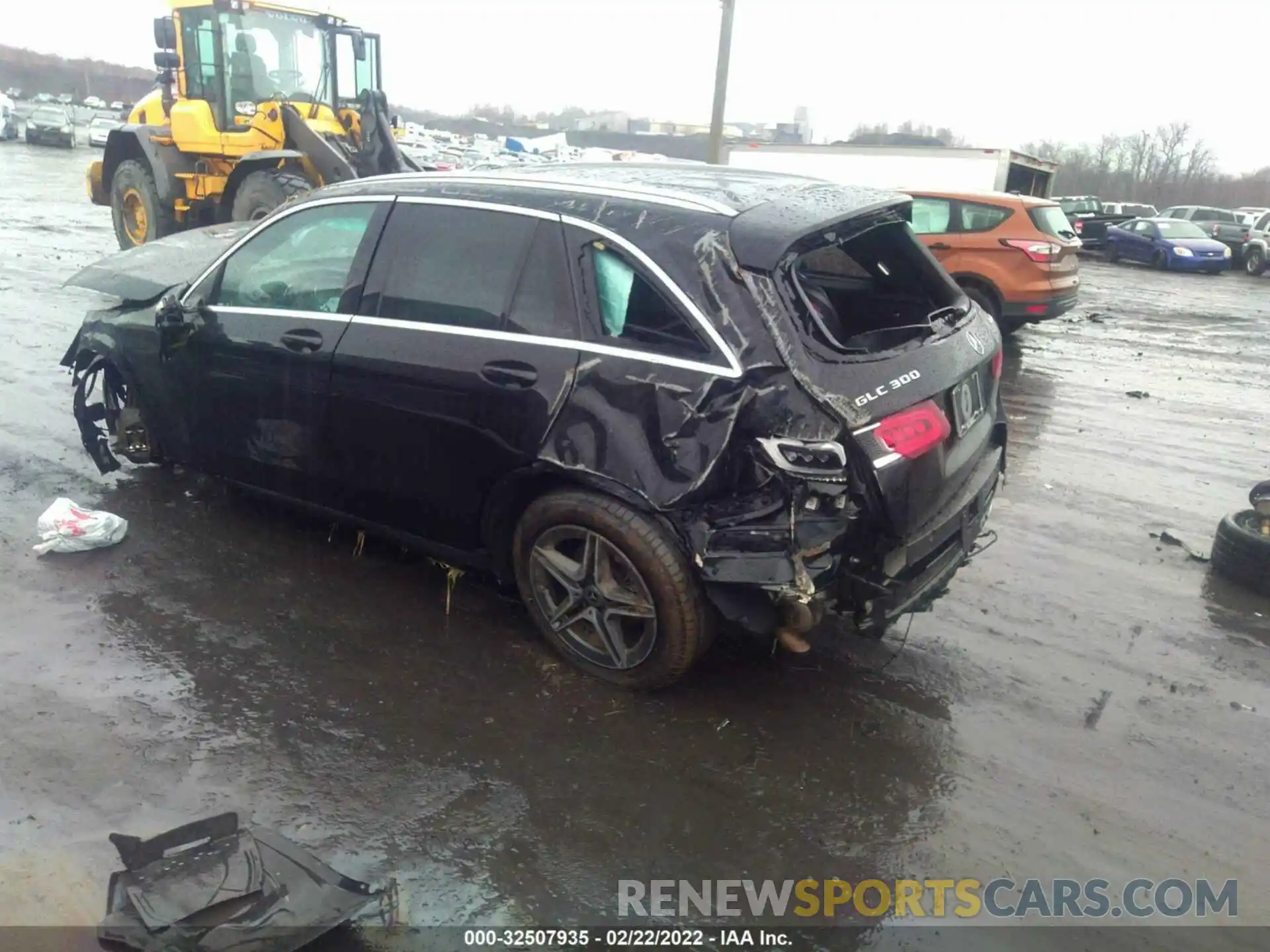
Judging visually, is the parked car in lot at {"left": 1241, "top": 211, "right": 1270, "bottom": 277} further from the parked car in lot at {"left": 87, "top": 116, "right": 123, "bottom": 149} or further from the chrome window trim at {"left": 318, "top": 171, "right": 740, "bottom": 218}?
the parked car in lot at {"left": 87, "top": 116, "right": 123, "bottom": 149}

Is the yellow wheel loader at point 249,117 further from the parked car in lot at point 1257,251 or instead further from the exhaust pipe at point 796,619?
the parked car in lot at point 1257,251

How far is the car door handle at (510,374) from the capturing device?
360cm

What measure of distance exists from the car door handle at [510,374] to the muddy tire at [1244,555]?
11.9 ft

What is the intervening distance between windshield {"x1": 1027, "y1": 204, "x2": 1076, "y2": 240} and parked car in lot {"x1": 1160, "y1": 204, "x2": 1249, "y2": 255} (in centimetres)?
1786

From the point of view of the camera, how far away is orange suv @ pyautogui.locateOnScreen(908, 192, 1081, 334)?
10352mm

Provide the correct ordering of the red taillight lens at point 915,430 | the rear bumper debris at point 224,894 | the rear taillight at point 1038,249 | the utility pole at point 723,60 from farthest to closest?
1. the utility pole at point 723,60
2. the rear taillight at point 1038,249
3. the red taillight lens at point 915,430
4. the rear bumper debris at point 224,894

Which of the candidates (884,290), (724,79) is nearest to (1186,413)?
(884,290)

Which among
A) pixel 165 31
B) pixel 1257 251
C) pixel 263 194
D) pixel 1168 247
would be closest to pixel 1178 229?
pixel 1168 247

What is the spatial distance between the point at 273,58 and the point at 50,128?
108ft

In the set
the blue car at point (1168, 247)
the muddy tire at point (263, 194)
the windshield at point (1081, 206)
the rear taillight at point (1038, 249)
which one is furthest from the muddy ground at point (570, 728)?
the windshield at point (1081, 206)

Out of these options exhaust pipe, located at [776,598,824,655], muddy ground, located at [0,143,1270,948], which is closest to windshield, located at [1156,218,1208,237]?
muddy ground, located at [0,143,1270,948]

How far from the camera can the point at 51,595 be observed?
4270 mm

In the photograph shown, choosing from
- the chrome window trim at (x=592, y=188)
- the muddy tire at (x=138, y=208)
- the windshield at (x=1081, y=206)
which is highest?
the chrome window trim at (x=592, y=188)

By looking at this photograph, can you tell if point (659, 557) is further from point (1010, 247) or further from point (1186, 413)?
point (1010, 247)
